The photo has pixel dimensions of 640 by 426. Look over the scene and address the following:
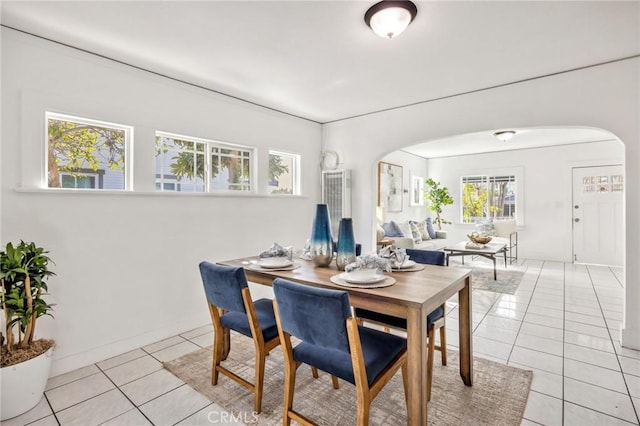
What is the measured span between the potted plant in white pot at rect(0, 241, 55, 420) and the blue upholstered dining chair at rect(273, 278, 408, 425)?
5.23 ft

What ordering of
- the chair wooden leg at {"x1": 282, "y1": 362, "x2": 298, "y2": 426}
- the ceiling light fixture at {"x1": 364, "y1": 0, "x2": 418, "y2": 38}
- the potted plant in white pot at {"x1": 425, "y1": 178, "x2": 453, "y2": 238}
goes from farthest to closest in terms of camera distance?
the potted plant in white pot at {"x1": 425, "y1": 178, "x2": 453, "y2": 238}, the ceiling light fixture at {"x1": 364, "y1": 0, "x2": 418, "y2": 38}, the chair wooden leg at {"x1": 282, "y1": 362, "x2": 298, "y2": 426}

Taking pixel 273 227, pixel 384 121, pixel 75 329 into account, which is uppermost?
pixel 384 121

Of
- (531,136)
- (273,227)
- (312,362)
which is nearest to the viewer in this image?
(312,362)

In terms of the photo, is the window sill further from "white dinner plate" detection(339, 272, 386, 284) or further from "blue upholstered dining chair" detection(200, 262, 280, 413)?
"white dinner plate" detection(339, 272, 386, 284)

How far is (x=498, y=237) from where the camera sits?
654cm

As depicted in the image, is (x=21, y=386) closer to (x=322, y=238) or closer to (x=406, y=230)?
(x=322, y=238)

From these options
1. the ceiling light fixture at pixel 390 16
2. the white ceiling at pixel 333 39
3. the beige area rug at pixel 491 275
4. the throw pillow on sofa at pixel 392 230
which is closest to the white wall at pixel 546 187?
the beige area rug at pixel 491 275

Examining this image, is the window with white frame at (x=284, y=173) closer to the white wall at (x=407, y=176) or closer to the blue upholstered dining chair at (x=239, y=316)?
the blue upholstered dining chair at (x=239, y=316)

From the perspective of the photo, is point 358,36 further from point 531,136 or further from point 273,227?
point 531,136

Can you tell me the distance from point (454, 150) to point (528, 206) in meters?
1.97

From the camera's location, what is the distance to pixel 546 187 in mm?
6668

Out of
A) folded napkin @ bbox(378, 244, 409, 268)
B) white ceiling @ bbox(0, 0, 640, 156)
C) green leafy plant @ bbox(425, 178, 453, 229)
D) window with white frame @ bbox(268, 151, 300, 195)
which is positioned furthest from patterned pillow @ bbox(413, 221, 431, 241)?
folded napkin @ bbox(378, 244, 409, 268)

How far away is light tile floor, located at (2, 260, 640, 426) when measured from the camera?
6.12 ft

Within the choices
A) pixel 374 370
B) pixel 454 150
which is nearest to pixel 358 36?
pixel 374 370
